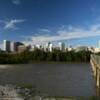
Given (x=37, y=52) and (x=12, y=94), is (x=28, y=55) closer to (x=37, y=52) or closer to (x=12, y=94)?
(x=37, y=52)

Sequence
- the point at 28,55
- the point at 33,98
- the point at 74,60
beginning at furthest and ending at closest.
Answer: the point at 28,55, the point at 74,60, the point at 33,98

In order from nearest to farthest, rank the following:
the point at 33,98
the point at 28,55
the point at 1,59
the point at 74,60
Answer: the point at 33,98 → the point at 1,59 → the point at 74,60 → the point at 28,55

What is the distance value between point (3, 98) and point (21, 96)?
54 cm

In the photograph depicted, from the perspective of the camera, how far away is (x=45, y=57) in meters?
161

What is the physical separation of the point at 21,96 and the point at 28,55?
162837 millimetres

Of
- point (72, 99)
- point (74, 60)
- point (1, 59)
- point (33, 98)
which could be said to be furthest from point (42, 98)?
point (74, 60)

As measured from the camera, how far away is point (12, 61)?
5369 inches

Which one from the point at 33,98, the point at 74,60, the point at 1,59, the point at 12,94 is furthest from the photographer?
the point at 74,60

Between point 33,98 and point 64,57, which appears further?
point 64,57

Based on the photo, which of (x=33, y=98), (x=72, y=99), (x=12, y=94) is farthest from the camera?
(x=12, y=94)

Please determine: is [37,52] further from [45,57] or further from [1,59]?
[1,59]

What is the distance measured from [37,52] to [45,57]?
692cm

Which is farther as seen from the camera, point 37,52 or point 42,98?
point 37,52

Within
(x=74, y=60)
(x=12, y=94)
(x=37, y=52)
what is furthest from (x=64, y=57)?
(x=12, y=94)
